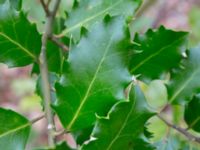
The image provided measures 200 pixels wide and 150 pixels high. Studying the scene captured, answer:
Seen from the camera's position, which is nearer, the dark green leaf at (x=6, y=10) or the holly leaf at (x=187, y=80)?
the dark green leaf at (x=6, y=10)

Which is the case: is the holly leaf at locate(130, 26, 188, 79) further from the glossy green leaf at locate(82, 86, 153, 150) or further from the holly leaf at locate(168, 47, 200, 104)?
the glossy green leaf at locate(82, 86, 153, 150)

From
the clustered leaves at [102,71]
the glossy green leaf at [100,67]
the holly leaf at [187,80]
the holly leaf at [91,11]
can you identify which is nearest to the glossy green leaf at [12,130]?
the clustered leaves at [102,71]

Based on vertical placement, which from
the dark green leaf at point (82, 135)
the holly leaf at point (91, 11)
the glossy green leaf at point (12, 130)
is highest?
the holly leaf at point (91, 11)

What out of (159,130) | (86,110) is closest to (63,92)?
(86,110)

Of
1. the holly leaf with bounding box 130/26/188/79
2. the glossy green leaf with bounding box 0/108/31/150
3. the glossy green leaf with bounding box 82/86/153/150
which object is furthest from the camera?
the holly leaf with bounding box 130/26/188/79

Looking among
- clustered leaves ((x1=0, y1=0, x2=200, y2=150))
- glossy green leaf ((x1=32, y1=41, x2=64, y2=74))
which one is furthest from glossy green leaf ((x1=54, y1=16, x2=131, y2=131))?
glossy green leaf ((x1=32, y1=41, x2=64, y2=74))

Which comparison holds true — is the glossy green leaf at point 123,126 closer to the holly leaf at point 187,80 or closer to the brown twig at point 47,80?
the brown twig at point 47,80
